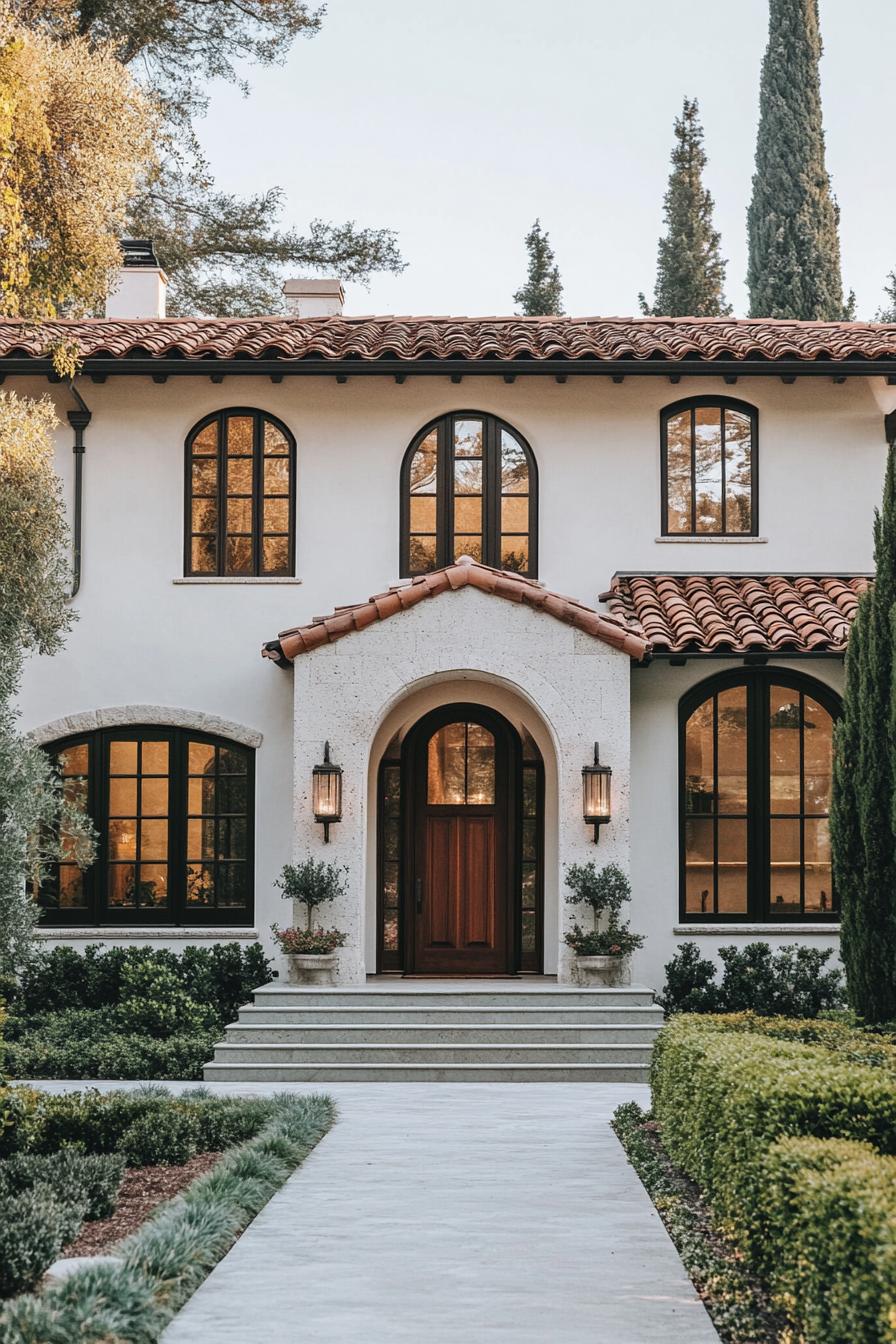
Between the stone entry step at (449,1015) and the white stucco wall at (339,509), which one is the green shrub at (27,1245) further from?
the white stucco wall at (339,509)

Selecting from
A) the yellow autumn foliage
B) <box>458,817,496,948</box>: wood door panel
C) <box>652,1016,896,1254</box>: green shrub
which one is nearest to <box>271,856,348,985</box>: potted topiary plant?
→ <box>458,817,496,948</box>: wood door panel

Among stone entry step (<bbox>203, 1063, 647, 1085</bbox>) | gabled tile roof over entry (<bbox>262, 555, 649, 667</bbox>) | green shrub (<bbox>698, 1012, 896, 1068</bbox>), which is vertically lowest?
stone entry step (<bbox>203, 1063, 647, 1085</bbox>)

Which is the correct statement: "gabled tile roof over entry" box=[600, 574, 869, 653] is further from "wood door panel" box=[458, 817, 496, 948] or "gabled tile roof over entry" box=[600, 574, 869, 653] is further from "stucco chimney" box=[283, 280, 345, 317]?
"stucco chimney" box=[283, 280, 345, 317]

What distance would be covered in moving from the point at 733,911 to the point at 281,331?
8150 millimetres

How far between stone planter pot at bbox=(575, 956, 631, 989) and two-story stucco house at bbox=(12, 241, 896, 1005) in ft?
2.64

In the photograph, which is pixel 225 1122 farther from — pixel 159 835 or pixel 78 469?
pixel 78 469

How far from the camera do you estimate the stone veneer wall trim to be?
51.5 ft

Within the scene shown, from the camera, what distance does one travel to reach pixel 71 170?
10938 mm

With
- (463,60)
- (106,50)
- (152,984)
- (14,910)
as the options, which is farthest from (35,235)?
(463,60)

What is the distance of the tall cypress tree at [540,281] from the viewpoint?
37.1m

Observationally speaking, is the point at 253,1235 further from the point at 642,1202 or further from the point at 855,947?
the point at 855,947

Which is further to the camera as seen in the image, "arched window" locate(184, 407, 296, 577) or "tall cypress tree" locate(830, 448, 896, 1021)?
"arched window" locate(184, 407, 296, 577)

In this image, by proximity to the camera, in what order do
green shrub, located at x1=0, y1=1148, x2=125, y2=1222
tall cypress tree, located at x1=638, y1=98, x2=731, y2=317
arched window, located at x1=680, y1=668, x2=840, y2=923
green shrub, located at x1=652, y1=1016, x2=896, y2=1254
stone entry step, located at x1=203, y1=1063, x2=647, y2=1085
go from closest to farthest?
green shrub, located at x1=652, y1=1016, x2=896, y2=1254 < green shrub, located at x1=0, y1=1148, x2=125, y2=1222 < stone entry step, located at x1=203, y1=1063, x2=647, y2=1085 < arched window, located at x1=680, y1=668, x2=840, y2=923 < tall cypress tree, located at x1=638, y1=98, x2=731, y2=317

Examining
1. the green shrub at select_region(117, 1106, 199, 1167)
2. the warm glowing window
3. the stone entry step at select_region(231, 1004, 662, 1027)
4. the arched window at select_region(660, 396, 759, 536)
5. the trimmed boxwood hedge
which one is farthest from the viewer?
the arched window at select_region(660, 396, 759, 536)
